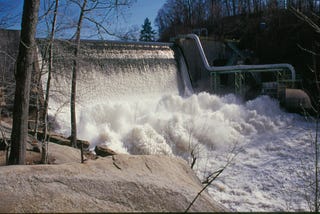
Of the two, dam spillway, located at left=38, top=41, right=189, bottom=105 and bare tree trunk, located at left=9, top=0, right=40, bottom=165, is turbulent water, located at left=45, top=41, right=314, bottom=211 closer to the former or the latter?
dam spillway, located at left=38, top=41, right=189, bottom=105

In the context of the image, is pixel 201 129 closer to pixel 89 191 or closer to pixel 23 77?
pixel 23 77

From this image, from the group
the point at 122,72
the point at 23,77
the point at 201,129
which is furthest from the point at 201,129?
the point at 23,77

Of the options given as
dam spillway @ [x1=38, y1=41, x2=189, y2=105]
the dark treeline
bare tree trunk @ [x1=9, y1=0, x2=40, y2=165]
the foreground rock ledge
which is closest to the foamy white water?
dam spillway @ [x1=38, y1=41, x2=189, y2=105]

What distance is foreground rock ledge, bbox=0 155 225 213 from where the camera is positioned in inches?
78.4

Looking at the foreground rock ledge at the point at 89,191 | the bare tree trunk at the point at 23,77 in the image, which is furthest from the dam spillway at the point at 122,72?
the foreground rock ledge at the point at 89,191

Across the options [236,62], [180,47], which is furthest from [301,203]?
[236,62]

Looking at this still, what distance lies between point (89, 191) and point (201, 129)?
8.05 metres

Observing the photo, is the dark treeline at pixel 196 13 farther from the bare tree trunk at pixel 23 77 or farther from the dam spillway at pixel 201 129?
the bare tree trunk at pixel 23 77

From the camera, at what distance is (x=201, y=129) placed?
32.6 feet

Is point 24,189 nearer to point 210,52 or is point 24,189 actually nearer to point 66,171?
point 66,171

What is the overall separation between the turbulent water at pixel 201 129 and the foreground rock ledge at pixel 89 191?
3.60m

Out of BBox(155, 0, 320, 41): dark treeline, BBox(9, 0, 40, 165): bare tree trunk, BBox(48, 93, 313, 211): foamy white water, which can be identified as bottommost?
BBox(48, 93, 313, 211): foamy white water

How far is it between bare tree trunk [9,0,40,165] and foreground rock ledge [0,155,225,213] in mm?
1057

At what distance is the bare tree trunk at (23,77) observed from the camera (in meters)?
3.45
